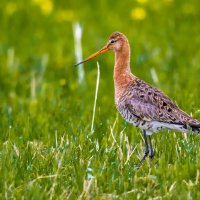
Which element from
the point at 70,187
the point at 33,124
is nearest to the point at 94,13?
the point at 33,124

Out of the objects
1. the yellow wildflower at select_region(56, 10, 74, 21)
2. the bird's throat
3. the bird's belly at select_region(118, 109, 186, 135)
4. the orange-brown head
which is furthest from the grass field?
the orange-brown head

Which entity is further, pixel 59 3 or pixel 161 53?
pixel 59 3

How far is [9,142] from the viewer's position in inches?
275

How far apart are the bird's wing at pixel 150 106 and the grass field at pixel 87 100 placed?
0.20 metres

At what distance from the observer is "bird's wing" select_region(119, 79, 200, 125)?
280 inches

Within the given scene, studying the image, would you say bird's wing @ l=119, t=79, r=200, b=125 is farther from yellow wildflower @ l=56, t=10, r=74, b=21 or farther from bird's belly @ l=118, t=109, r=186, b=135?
yellow wildflower @ l=56, t=10, r=74, b=21

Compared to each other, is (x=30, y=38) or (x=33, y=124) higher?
(x=30, y=38)

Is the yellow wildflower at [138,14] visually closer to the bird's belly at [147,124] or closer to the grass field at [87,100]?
the grass field at [87,100]

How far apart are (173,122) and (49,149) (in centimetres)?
105

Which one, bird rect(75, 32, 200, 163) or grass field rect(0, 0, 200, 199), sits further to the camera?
bird rect(75, 32, 200, 163)

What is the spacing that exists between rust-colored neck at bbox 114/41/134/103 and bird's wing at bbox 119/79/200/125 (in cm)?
12

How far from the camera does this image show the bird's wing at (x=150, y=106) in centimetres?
712

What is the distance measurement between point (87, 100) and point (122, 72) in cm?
222

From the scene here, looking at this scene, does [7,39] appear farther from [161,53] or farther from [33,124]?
[33,124]
